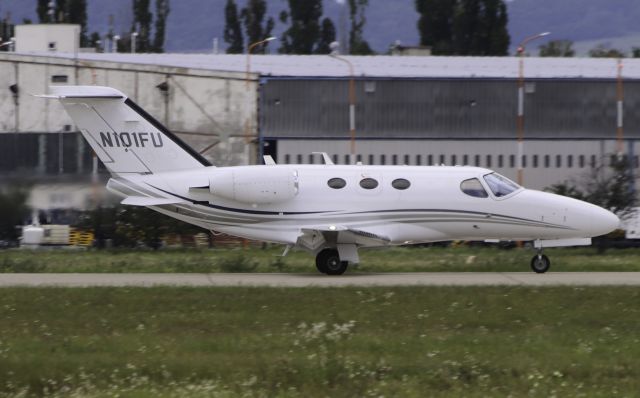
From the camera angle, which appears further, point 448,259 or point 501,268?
point 448,259

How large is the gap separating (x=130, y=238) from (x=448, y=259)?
31.6 ft

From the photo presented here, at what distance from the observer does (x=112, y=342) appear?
1569 centimetres

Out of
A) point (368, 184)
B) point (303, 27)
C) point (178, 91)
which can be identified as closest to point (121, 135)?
point (368, 184)

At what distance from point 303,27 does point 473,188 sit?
82.8 metres

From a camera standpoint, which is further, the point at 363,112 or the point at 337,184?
the point at 363,112

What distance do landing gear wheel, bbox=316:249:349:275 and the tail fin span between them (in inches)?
133

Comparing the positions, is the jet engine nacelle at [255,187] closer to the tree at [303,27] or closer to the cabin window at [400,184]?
the cabin window at [400,184]

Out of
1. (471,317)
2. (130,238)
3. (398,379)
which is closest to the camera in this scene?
(398,379)

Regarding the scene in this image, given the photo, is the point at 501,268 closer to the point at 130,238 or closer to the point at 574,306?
the point at 574,306

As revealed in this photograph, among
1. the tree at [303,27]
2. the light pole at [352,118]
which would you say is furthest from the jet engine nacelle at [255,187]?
the tree at [303,27]

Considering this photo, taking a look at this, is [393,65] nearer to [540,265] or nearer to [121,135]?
[540,265]

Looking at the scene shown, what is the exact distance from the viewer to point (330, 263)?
24.8 metres

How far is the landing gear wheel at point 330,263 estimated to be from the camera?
24.8 meters

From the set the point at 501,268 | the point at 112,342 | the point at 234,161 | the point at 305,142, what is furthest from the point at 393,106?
the point at 112,342
